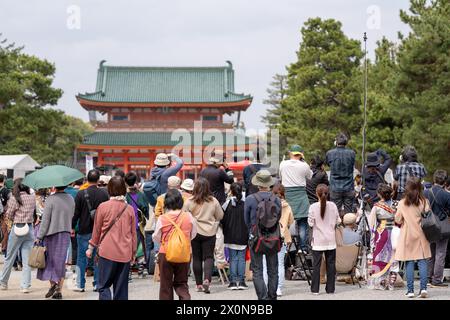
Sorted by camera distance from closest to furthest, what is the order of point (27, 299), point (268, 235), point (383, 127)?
point (268, 235) → point (27, 299) → point (383, 127)

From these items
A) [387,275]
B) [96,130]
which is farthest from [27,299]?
[96,130]

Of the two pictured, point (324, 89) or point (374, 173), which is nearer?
point (374, 173)

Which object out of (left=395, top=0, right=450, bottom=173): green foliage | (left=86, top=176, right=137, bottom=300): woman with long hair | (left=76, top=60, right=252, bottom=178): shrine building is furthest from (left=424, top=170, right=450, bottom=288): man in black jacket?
(left=76, top=60, right=252, bottom=178): shrine building

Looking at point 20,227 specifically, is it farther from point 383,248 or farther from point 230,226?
point 383,248

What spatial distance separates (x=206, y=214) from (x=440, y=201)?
3406 millimetres

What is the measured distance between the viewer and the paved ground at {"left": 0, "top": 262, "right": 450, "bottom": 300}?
877cm

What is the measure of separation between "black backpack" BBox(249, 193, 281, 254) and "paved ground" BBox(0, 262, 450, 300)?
3.58ft

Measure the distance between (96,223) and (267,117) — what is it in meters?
64.8

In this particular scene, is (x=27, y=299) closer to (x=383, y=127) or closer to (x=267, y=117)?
(x=383, y=127)

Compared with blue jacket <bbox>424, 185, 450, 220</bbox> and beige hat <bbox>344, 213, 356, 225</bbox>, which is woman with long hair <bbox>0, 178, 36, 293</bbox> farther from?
blue jacket <bbox>424, 185, 450, 220</bbox>

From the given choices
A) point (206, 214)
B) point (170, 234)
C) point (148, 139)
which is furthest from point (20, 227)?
point (148, 139)

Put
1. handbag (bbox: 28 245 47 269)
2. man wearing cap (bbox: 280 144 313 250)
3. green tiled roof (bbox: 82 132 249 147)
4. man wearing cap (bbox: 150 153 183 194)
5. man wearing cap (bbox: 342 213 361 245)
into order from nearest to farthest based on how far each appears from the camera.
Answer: handbag (bbox: 28 245 47 269) → man wearing cap (bbox: 342 213 361 245) → man wearing cap (bbox: 280 144 313 250) → man wearing cap (bbox: 150 153 183 194) → green tiled roof (bbox: 82 132 249 147)

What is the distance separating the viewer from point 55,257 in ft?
28.4

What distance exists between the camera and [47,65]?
35594 millimetres
